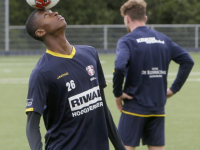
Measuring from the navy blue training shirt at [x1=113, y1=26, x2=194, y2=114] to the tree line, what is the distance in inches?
1280

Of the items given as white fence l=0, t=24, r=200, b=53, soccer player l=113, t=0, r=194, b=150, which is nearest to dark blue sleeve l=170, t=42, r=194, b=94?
soccer player l=113, t=0, r=194, b=150

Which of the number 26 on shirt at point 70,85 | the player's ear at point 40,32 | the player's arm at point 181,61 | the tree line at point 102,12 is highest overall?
the player's ear at point 40,32

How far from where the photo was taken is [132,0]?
5703 millimetres

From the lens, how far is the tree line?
38406mm

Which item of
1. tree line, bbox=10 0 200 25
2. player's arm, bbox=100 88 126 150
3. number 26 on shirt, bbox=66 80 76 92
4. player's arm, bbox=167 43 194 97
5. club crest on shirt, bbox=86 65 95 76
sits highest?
club crest on shirt, bbox=86 65 95 76

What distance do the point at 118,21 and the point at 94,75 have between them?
123ft

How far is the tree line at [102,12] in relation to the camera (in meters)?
38.4

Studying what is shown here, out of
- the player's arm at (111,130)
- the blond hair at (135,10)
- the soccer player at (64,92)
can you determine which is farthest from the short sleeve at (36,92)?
the blond hair at (135,10)

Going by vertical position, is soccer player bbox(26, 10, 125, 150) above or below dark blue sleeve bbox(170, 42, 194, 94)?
above

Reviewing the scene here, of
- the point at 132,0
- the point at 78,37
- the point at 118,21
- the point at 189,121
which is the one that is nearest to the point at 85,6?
the point at 118,21

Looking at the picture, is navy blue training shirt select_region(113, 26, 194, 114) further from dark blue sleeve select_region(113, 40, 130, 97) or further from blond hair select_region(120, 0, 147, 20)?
blond hair select_region(120, 0, 147, 20)

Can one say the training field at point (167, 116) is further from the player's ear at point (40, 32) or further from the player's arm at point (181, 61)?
the player's ear at point (40, 32)

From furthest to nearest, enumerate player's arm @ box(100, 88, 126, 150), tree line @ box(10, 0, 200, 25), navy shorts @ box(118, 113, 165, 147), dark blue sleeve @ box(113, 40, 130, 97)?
tree line @ box(10, 0, 200, 25)
navy shorts @ box(118, 113, 165, 147)
dark blue sleeve @ box(113, 40, 130, 97)
player's arm @ box(100, 88, 126, 150)

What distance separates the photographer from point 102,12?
3959 cm
